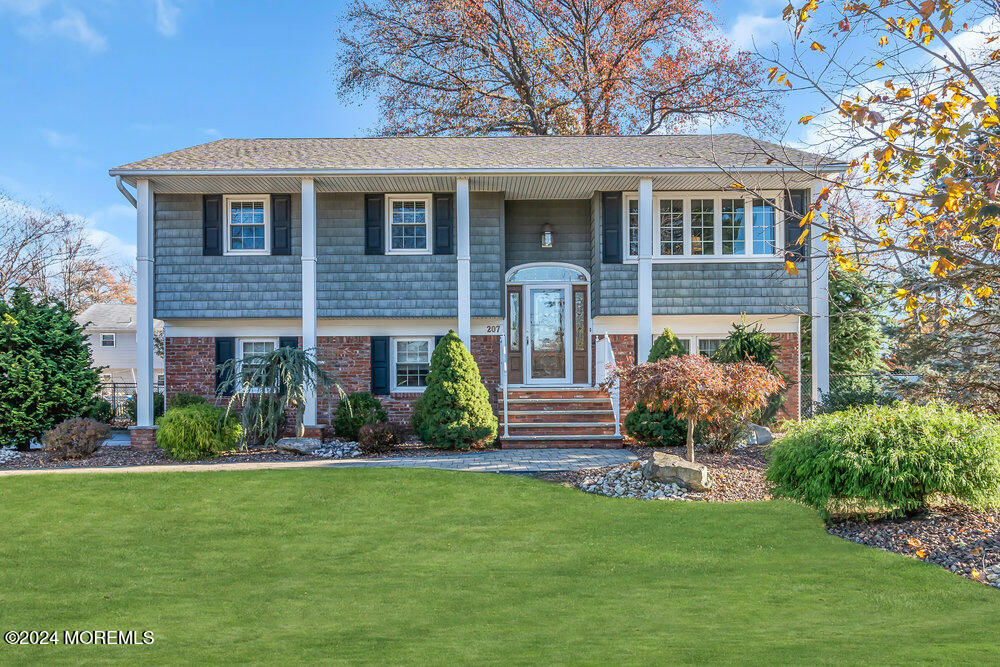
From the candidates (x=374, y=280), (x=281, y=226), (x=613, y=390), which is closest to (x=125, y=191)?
(x=281, y=226)

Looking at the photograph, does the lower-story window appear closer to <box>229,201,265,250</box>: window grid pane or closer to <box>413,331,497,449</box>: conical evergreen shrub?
<box>229,201,265,250</box>: window grid pane

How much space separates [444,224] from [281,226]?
3389 millimetres

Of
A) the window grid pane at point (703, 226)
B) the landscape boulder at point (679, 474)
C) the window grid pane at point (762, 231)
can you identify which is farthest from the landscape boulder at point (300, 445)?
the window grid pane at point (762, 231)

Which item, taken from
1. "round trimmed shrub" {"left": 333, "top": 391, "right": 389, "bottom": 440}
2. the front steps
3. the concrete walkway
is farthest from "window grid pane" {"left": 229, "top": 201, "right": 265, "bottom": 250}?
the front steps

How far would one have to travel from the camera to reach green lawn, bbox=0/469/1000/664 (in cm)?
434

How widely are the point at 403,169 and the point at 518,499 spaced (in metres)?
7.40

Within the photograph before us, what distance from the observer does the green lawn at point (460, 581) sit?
4336 mm

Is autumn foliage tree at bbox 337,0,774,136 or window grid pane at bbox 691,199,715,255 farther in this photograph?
autumn foliage tree at bbox 337,0,774,136

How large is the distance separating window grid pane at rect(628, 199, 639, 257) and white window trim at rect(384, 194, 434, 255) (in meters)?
4.19

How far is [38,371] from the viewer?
12773 mm

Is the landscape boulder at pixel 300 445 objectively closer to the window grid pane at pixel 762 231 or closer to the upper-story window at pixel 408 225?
the upper-story window at pixel 408 225

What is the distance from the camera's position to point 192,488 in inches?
364

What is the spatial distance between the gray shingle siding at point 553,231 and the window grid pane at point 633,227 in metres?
1.19

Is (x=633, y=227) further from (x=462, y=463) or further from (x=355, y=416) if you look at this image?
(x=355, y=416)
